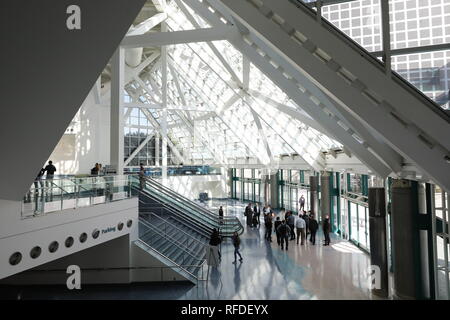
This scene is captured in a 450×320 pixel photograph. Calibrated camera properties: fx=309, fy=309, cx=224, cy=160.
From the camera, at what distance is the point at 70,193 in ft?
24.2

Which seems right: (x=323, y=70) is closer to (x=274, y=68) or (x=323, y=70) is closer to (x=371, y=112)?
(x=371, y=112)

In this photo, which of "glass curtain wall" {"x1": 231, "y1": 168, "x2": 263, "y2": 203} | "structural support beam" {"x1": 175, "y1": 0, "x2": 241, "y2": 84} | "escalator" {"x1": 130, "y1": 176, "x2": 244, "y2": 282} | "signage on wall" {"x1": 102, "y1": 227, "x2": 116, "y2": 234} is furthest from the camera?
"glass curtain wall" {"x1": 231, "y1": 168, "x2": 263, "y2": 203}

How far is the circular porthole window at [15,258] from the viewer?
19.0 feet

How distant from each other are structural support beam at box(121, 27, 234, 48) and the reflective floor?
6676 millimetres

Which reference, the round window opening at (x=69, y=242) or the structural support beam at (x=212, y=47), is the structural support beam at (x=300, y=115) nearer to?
the structural support beam at (x=212, y=47)

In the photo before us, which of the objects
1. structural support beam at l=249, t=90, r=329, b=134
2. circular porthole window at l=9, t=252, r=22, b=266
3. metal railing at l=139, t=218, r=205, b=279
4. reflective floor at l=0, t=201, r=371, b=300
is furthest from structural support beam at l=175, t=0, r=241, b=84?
circular porthole window at l=9, t=252, r=22, b=266

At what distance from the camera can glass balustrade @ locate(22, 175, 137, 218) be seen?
20.7 ft

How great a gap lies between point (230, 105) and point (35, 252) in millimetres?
12282

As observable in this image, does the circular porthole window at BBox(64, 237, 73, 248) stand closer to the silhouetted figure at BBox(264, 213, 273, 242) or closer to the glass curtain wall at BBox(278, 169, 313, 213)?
the silhouetted figure at BBox(264, 213, 273, 242)

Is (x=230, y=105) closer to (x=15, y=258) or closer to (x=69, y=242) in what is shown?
(x=69, y=242)

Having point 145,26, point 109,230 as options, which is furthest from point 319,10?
point 145,26

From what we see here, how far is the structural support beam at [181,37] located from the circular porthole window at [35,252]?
625cm
